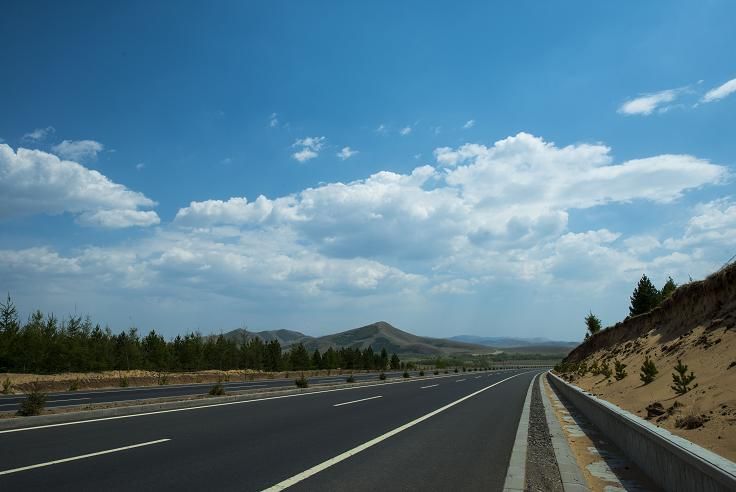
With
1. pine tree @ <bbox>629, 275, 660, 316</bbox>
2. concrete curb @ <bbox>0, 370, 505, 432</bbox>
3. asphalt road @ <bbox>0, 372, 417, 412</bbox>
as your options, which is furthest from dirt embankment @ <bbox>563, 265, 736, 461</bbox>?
pine tree @ <bbox>629, 275, 660, 316</bbox>

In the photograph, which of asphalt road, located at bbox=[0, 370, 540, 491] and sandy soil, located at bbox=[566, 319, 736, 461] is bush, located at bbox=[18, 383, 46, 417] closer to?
asphalt road, located at bbox=[0, 370, 540, 491]

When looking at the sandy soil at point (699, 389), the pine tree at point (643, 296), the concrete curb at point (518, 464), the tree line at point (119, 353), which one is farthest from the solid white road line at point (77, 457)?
the pine tree at point (643, 296)

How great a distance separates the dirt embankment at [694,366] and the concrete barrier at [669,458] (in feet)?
3.22

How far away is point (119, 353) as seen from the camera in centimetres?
6038

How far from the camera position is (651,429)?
6633 millimetres

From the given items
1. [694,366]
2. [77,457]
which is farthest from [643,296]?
[77,457]

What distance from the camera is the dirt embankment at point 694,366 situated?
8.71 m

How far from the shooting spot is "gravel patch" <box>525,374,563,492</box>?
6.69m

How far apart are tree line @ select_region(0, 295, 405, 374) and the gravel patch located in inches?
1921

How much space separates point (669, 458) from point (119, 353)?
65115 mm

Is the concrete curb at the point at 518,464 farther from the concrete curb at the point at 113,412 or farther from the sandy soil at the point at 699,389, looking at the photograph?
the concrete curb at the point at 113,412

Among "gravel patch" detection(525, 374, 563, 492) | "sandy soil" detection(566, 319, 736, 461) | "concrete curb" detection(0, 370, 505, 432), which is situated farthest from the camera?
"concrete curb" detection(0, 370, 505, 432)

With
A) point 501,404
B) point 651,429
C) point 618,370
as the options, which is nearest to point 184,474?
point 651,429

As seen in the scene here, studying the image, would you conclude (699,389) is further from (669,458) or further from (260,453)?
(260,453)
